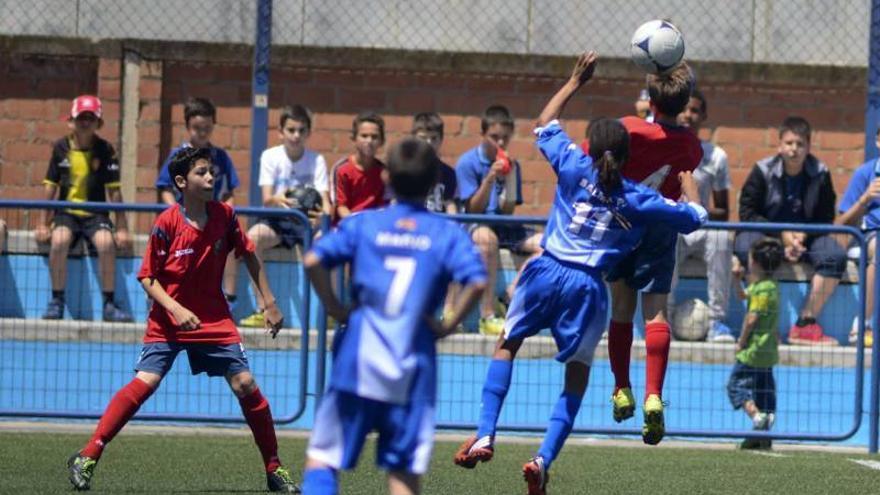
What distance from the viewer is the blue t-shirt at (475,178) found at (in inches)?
498

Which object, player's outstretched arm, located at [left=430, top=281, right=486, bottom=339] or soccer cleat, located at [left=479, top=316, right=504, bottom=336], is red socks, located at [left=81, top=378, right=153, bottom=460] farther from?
soccer cleat, located at [left=479, top=316, right=504, bottom=336]

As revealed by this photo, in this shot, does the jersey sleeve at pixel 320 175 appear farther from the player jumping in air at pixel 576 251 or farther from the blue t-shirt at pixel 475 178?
the player jumping in air at pixel 576 251

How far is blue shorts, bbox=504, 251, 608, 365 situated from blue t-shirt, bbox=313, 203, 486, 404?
81.4 inches

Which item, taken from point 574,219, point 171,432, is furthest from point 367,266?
point 171,432

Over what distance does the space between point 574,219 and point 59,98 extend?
7430 millimetres

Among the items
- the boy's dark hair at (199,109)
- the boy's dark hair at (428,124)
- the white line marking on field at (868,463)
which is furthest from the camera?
the boy's dark hair at (428,124)

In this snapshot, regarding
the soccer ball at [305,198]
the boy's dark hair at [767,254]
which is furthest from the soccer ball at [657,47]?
the soccer ball at [305,198]

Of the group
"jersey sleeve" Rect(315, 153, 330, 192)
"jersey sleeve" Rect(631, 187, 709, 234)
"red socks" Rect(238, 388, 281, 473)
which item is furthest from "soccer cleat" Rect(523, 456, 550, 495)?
"jersey sleeve" Rect(315, 153, 330, 192)

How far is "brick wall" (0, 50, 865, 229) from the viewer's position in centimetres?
1396

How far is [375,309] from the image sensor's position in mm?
5852

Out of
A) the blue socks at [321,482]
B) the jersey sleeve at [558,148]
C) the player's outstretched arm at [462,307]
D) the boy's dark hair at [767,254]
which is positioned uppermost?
the jersey sleeve at [558,148]

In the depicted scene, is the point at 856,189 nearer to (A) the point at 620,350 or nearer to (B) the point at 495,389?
(A) the point at 620,350

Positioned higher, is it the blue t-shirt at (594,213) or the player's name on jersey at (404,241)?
the blue t-shirt at (594,213)

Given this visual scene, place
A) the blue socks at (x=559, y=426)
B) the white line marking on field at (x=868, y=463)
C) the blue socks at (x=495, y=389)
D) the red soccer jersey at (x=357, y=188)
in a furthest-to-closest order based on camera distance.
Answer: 1. the red soccer jersey at (x=357, y=188)
2. the white line marking on field at (x=868, y=463)
3. the blue socks at (x=495, y=389)
4. the blue socks at (x=559, y=426)
